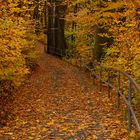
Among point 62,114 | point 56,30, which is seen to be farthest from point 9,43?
point 56,30

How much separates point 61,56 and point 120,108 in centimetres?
2359

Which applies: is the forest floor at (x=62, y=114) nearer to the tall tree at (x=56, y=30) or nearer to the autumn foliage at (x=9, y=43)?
the autumn foliage at (x=9, y=43)

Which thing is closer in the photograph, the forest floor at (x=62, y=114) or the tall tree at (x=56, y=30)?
the forest floor at (x=62, y=114)

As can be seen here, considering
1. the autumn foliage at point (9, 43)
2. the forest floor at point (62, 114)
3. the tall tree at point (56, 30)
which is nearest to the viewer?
the forest floor at point (62, 114)

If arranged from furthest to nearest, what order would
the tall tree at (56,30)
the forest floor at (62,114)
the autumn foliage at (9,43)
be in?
1. the tall tree at (56,30)
2. the autumn foliage at (9,43)
3. the forest floor at (62,114)

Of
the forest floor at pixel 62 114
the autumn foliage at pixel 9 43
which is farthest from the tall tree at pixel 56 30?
the autumn foliage at pixel 9 43

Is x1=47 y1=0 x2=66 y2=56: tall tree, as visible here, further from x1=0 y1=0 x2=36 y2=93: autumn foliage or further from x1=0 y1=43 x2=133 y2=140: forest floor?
x1=0 y1=0 x2=36 y2=93: autumn foliage

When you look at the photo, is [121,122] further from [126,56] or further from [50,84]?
[50,84]

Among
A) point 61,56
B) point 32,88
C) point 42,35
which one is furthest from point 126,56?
point 42,35

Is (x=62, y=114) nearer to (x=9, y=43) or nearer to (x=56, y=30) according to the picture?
(x=9, y=43)

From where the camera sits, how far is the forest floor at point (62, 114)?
903 centimetres

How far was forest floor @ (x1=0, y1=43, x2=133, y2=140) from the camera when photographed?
9.03 metres

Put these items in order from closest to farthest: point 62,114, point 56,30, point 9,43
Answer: point 62,114
point 9,43
point 56,30

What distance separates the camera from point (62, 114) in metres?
11.6
